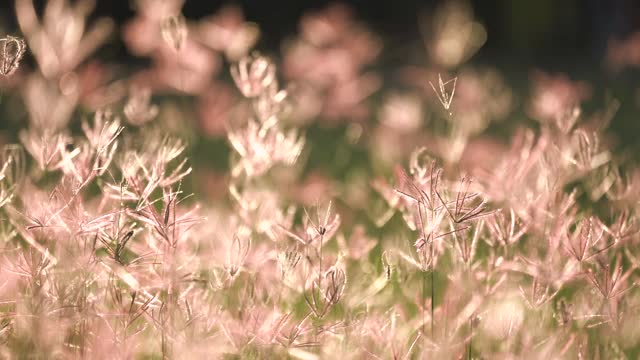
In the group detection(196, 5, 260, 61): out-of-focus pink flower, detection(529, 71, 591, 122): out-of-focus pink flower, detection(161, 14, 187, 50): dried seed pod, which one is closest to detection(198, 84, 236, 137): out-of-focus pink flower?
detection(196, 5, 260, 61): out-of-focus pink flower

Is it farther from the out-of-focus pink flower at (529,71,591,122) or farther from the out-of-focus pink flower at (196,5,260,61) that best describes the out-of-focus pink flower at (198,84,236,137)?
the out-of-focus pink flower at (529,71,591,122)

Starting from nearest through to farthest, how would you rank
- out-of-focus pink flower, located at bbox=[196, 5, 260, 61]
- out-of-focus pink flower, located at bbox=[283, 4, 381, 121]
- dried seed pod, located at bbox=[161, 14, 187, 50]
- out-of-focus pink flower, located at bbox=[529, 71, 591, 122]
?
dried seed pod, located at bbox=[161, 14, 187, 50], out-of-focus pink flower, located at bbox=[529, 71, 591, 122], out-of-focus pink flower, located at bbox=[196, 5, 260, 61], out-of-focus pink flower, located at bbox=[283, 4, 381, 121]

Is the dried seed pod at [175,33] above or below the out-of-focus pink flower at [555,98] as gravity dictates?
above

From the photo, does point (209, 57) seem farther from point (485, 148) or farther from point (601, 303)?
point (601, 303)

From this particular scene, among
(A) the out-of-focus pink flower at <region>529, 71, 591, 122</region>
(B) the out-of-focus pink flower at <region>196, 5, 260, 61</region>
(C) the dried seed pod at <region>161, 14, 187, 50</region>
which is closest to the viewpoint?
(C) the dried seed pod at <region>161, 14, 187, 50</region>

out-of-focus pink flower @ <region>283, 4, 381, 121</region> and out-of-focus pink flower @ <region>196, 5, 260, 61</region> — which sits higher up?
out-of-focus pink flower @ <region>196, 5, 260, 61</region>

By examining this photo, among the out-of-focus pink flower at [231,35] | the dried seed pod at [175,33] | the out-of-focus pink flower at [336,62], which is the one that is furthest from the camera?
the out-of-focus pink flower at [336,62]

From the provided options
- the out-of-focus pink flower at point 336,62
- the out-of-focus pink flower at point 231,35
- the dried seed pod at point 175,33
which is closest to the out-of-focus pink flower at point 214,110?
the out-of-focus pink flower at point 231,35

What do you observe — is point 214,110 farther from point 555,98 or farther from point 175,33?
point 555,98

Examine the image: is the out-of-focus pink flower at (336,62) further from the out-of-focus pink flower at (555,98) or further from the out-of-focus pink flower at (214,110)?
the out-of-focus pink flower at (555,98)

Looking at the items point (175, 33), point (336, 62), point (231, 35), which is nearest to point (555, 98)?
point (336, 62)

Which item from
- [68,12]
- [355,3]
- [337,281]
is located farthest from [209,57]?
[355,3]
